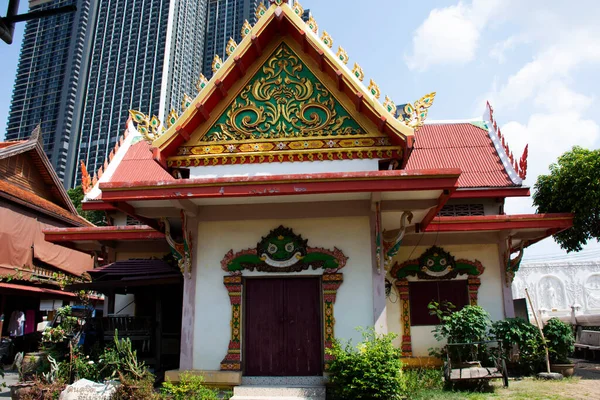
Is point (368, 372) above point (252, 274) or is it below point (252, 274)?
below

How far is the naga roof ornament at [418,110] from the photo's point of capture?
7.61 m

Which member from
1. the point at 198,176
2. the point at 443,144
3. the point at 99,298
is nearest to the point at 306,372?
the point at 198,176

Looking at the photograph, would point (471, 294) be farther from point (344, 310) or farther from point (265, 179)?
point (265, 179)

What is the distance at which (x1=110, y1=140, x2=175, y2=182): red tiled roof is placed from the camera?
1267 centimetres

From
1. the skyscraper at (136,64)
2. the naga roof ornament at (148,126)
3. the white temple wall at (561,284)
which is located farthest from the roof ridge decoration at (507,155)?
the skyscraper at (136,64)

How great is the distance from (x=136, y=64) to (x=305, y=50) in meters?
58.8

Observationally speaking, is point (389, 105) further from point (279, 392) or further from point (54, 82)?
point (54, 82)

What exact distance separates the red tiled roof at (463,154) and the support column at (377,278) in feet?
12.6

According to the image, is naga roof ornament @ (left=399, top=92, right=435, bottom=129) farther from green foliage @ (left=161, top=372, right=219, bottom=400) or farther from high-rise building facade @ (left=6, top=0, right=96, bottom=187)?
high-rise building facade @ (left=6, top=0, right=96, bottom=187)

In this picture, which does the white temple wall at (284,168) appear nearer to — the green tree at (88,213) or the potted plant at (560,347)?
the potted plant at (560,347)

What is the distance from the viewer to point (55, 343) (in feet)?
27.5

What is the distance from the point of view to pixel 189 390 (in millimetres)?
6797

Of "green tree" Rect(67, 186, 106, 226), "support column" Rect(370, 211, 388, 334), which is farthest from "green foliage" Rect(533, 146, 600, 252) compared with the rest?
"green tree" Rect(67, 186, 106, 226)

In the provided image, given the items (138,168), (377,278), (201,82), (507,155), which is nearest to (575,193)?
(507,155)
